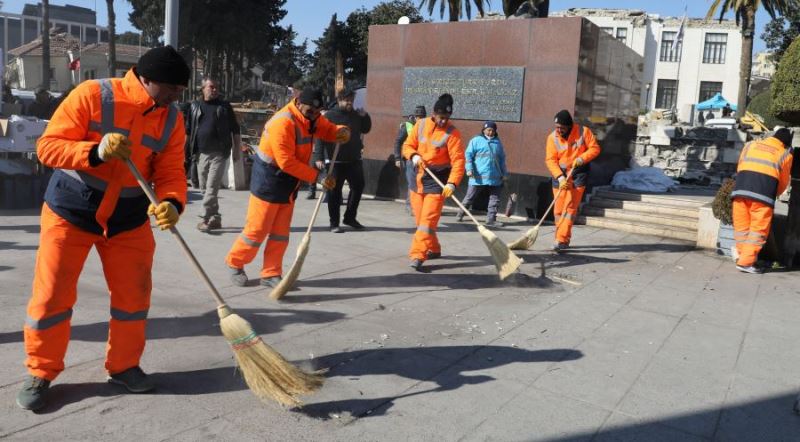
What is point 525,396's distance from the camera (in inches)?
153

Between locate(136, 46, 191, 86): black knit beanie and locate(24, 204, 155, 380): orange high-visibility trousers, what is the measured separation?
0.83 m

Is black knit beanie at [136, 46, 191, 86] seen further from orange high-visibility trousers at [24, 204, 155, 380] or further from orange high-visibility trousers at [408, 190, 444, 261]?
orange high-visibility trousers at [408, 190, 444, 261]

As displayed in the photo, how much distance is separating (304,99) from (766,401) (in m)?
4.21

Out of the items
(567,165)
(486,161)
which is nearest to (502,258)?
(567,165)

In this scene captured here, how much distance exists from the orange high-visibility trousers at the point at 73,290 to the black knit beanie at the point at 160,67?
83 centimetres

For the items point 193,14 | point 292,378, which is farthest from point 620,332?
point 193,14

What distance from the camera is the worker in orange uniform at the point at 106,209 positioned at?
337cm

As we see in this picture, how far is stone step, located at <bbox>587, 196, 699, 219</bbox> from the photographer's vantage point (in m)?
10.2

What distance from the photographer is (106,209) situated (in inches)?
137

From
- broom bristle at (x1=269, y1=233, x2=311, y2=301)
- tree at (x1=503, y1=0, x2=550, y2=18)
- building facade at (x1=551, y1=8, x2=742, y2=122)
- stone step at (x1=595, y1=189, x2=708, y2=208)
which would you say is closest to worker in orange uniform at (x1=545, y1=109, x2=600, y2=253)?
stone step at (x1=595, y1=189, x2=708, y2=208)

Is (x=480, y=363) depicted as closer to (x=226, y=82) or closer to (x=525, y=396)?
(x=525, y=396)

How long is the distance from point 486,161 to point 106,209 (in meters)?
7.32

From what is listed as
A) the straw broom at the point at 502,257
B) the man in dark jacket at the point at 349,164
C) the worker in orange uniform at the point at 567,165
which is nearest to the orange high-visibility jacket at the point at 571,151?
the worker in orange uniform at the point at 567,165

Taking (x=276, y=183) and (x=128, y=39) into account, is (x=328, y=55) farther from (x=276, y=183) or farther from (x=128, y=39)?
(x=128, y=39)
